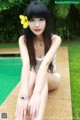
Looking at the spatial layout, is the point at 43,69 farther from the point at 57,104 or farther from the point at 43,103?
the point at 57,104

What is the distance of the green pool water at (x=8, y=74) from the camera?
5.34 m

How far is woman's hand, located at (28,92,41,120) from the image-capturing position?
335cm

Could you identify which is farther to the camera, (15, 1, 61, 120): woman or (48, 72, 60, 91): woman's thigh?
(48, 72, 60, 91): woman's thigh

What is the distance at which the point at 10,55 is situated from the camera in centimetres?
851

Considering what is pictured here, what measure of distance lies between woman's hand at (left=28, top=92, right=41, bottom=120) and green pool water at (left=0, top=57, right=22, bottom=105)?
1.45 metres

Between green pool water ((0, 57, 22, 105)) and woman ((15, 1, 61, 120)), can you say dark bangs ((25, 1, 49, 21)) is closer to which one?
woman ((15, 1, 61, 120))

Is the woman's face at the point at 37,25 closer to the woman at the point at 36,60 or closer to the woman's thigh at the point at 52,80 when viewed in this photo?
the woman at the point at 36,60

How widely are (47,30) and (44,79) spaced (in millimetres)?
761

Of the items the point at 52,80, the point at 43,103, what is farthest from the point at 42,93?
the point at 52,80

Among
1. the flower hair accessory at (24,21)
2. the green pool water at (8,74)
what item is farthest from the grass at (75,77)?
the flower hair accessory at (24,21)

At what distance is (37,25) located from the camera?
13.0ft

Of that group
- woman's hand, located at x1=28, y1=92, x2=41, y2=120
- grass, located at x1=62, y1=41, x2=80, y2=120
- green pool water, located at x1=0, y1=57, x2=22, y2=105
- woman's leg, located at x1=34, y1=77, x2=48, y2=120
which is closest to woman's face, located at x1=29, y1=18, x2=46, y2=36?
woman's leg, located at x1=34, y1=77, x2=48, y2=120

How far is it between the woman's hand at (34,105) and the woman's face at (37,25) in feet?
3.12

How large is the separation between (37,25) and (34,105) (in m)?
1.09
